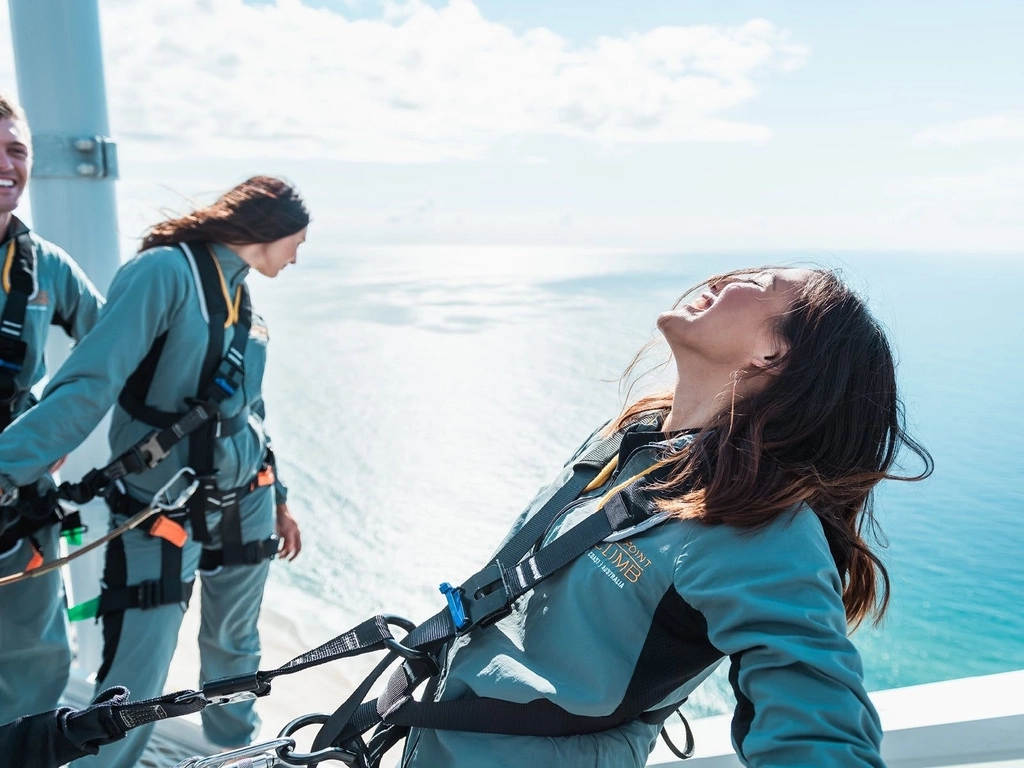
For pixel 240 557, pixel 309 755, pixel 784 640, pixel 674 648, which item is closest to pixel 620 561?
pixel 674 648

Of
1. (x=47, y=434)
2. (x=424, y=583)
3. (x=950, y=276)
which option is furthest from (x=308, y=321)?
(x=47, y=434)

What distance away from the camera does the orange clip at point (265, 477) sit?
2175 millimetres

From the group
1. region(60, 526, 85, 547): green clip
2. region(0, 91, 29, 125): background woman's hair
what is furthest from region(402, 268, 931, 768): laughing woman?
region(0, 91, 29, 125): background woman's hair

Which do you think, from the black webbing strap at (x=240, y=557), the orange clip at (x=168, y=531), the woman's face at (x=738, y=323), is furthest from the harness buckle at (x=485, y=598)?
the black webbing strap at (x=240, y=557)

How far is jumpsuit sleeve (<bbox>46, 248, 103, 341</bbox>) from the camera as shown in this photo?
2.04 m

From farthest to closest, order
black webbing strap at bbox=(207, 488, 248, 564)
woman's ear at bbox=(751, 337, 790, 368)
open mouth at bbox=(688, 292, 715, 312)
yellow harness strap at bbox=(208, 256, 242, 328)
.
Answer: black webbing strap at bbox=(207, 488, 248, 564), yellow harness strap at bbox=(208, 256, 242, 328), open mouth at bbox=(688, 292, 715, 312), woman's ear at bbox=(751, 337, 790, 368)

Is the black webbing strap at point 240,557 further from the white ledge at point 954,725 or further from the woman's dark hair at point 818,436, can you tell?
the woman's dark hair at point 818,436

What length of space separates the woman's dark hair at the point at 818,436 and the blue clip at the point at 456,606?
30cm

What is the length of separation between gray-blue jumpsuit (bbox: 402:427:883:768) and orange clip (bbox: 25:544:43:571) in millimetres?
1297

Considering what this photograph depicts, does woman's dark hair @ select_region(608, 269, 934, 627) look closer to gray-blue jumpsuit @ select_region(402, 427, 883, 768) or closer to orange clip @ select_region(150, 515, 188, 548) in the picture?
gray-blue jumpsuit @ select_region(402, 427, 883, 768)

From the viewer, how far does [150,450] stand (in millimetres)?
1881

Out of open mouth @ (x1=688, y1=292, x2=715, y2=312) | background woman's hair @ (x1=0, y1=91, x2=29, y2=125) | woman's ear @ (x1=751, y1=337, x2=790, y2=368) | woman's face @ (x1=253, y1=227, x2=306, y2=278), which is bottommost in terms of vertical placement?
woman's face @ (x1=253, y1=227, x2=306, y2=278)

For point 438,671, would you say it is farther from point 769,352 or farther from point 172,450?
point 172,450

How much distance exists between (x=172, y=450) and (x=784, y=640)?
1603mm
